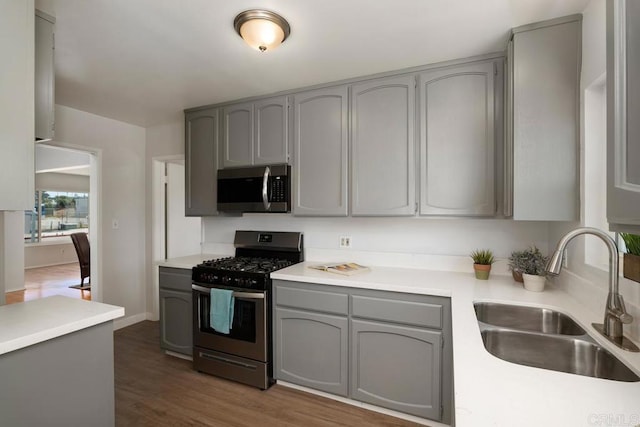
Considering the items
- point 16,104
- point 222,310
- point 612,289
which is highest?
point 16,104

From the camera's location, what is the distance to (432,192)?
2.16 metres

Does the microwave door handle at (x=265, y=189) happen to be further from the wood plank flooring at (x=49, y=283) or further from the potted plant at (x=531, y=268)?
the wood plank flooring at (x=49, y=283)

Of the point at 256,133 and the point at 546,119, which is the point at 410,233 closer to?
the point at 546,119

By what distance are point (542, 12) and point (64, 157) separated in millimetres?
7490

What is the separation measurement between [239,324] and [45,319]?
1.32 metres

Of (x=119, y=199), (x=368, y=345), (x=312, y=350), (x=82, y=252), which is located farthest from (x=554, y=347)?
(x=82, y=252)

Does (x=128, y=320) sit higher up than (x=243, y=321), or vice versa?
(x=243, y=321)

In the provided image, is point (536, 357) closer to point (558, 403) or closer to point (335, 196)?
point (558, 403)

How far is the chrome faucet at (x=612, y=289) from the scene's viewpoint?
107 cm

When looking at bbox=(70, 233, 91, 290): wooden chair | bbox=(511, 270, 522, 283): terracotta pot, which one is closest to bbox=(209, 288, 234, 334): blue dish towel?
bbox=(511, 270, 522, 283): terracotta pot

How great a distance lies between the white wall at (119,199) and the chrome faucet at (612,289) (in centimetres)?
387

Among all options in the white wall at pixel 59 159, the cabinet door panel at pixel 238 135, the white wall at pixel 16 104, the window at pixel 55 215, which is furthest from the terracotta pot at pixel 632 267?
the window at pixel 55 215

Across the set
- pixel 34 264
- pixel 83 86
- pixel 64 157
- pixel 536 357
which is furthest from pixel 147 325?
pixel 34 264

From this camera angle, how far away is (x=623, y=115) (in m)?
0.68
